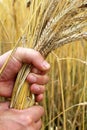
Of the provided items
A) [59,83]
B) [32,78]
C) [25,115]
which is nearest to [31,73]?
[32,78]

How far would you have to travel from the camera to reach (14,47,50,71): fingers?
1.08m

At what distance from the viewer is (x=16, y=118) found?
1.17m

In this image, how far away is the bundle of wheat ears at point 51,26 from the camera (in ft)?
3.10

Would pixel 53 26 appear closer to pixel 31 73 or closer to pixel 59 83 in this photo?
pixel 31 73

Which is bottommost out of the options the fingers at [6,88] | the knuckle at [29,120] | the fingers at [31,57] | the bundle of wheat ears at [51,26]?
the knuckle at [29,120]

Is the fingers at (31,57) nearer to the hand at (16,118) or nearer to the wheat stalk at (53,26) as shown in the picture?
the wheat stalk at (53,26)

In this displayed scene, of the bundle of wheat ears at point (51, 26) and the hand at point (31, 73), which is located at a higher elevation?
the bundle of wheat ears at point (51, 26)

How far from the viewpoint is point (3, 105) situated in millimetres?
1198

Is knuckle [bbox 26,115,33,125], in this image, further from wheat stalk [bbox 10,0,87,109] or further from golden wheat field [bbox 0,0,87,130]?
golden wheat field [bbox 0,0,87,130]

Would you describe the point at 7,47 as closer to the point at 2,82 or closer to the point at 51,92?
the point at 51,92

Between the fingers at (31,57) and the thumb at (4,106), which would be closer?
the fingers at (31,57)

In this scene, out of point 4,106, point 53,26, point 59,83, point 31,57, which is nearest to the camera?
point 53,26

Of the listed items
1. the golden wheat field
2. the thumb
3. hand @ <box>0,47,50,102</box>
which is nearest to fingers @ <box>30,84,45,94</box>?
hand @ <box>0,47,50,102</box>

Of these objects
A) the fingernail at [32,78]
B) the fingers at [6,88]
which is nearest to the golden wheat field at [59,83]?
the fingers at [6,88]
